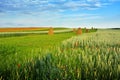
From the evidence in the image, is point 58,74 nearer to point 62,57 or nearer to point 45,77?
point 45,77

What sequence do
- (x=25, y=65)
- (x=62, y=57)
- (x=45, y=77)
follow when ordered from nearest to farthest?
1. (x=45, y=77)
2. (x=25, y=65)
3. (x=62, y=57)

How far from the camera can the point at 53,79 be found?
7.97 m

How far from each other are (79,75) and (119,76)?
1.20 m

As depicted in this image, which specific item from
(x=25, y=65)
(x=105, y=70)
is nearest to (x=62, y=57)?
(x=25, y=65)

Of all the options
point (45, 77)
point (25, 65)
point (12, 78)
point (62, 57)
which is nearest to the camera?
point (45, 77)

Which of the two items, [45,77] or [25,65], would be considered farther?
[25,65]

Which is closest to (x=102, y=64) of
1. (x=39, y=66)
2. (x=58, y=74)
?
(x=58, y=74)

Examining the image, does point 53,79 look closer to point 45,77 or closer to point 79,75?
point 45,77

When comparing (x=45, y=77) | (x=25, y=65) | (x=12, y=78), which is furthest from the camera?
(x=25, y=65)

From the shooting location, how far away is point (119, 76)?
8.06m

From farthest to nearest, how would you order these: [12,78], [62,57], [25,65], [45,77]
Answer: [62,57] → [25,65] → [12,78] → [45,77]

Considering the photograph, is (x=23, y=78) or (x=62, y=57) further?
(x=62, y=57)

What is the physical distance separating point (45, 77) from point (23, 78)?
0.88 meters

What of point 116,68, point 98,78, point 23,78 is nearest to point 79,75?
point 98,78
